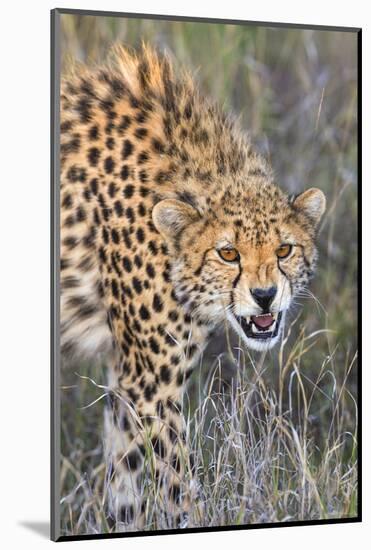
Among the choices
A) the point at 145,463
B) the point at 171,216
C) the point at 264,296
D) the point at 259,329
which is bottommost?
the point at 145,463

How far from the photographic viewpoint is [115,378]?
4387mm

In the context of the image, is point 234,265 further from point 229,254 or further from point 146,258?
point 146,258

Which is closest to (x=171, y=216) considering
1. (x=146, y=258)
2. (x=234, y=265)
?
(x=146, y=258)

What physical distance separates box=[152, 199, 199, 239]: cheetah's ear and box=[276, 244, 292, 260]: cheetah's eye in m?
0.33

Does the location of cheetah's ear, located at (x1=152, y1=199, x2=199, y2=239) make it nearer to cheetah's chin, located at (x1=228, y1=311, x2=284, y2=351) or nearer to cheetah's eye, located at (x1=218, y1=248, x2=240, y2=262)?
cheetah's eye, located at (x1=218, y1=248, x2=240, y2=262)

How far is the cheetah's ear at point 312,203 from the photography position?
460 centimetres

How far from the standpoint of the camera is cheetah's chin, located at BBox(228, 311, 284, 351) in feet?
14.5

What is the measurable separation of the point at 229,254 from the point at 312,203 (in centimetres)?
41

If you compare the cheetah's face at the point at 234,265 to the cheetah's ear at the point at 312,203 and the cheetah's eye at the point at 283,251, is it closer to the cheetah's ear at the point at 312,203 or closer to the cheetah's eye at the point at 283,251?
the cheetah's eye at the point at 283,251

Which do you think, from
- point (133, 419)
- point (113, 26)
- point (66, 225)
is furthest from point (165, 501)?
point (113, 26)

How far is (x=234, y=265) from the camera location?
14.4 ft

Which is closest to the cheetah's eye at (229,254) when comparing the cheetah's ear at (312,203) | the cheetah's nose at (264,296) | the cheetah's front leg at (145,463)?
the cheetah's nose at (264,296)

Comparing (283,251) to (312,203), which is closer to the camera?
(283,251)

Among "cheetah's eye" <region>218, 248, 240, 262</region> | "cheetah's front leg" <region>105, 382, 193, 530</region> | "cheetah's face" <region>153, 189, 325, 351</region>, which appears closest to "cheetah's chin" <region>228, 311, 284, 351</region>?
"cheetah's face" <region>153, 189, 325, 351</region>
